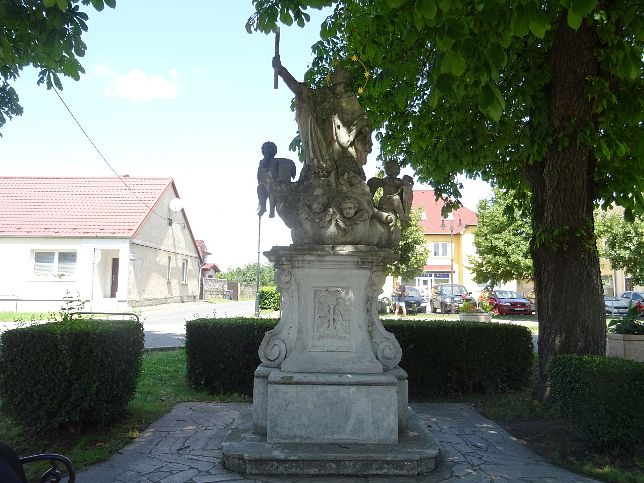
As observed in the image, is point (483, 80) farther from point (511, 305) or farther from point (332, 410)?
point (511, 305)

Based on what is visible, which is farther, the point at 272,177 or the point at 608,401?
the point at 272,177

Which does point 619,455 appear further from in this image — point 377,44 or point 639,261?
point 639,261

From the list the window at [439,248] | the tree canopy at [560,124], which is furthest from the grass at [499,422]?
the window at [439,248]

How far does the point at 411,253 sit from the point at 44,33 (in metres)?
25.6

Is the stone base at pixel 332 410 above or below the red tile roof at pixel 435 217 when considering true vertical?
below

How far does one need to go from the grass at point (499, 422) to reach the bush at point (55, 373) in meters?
0.24

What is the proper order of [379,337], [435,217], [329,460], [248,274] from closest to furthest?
[329,460] < [379,337] < [435,217] < [248,274]

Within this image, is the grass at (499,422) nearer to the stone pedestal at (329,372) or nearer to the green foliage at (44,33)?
the stone pedestal at (329,372)

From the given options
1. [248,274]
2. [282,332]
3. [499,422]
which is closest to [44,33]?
[282,332]

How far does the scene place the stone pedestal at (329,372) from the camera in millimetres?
4707

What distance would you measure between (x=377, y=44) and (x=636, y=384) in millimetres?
5686

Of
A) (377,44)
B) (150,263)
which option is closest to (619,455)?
(377,44)

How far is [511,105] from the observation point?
8.17m

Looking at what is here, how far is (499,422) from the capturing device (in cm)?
661
